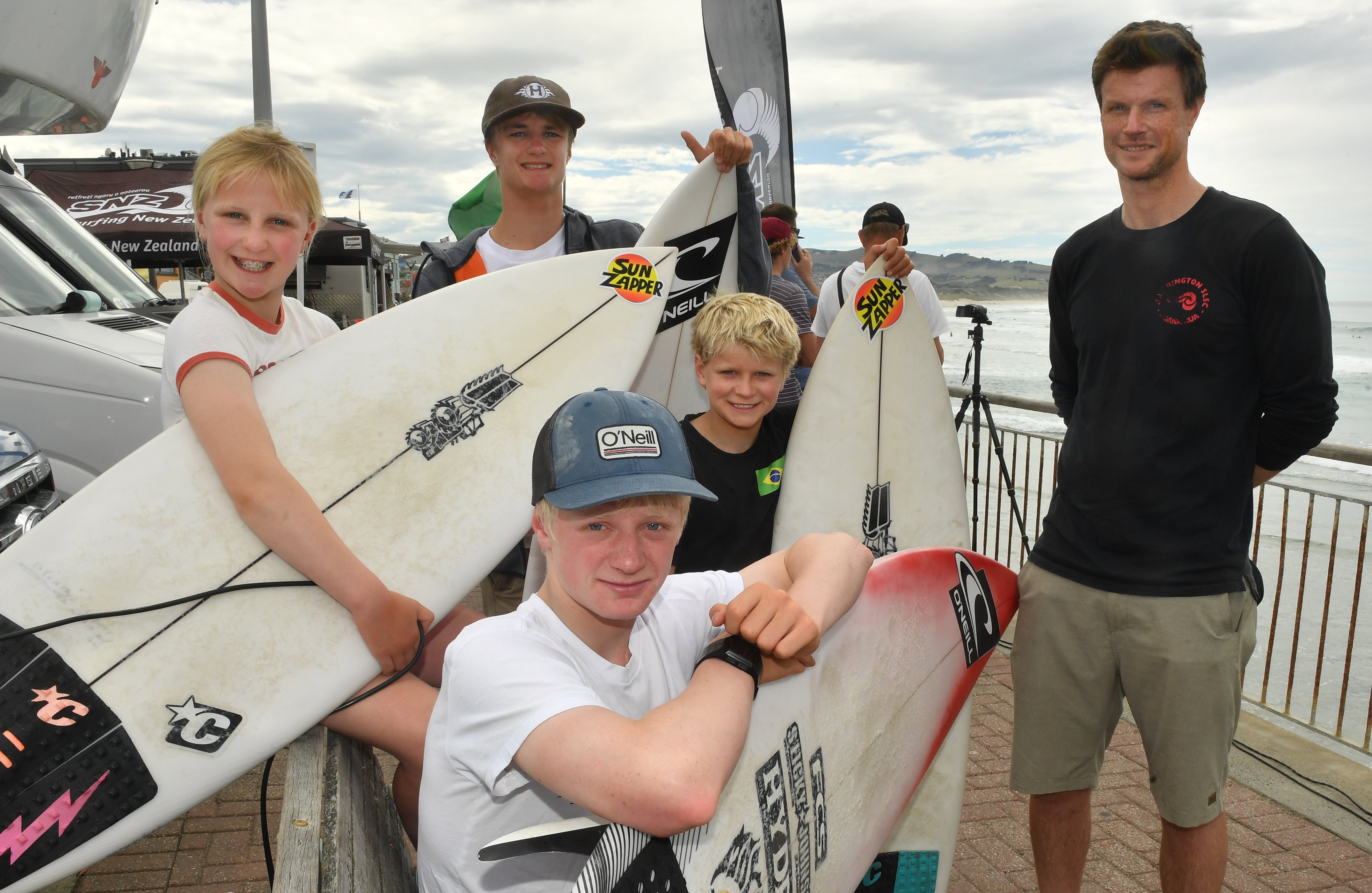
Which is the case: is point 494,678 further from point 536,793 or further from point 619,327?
point 619,327

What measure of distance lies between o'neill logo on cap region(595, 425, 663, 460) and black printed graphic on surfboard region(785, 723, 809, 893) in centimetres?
74

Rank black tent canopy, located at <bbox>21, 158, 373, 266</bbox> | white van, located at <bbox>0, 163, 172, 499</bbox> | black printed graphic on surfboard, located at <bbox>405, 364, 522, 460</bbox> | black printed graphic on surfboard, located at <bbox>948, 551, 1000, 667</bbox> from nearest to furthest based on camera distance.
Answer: black printed graphic on surfboard, located at <bbox>948, 551, 1000, 667</bbox>, black printed graphic on surfboard, located at <bbox>405, 364, 522, 460</bbox>, white van, located at <bbox>0, 163, 172, 499</bbox>, black tent canopy, located at <bbox>21, 158, 373, 266</bbox>

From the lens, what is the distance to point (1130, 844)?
2895 mm

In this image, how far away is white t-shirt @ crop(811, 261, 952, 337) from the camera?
4.64 metres

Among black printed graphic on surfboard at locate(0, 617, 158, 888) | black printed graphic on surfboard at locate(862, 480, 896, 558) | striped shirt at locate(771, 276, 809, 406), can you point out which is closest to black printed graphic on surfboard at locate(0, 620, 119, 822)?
black printed graphic on surfboard at locate(0, 617, 158, 888)

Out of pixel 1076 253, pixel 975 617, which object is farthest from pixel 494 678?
pixel 1076 253

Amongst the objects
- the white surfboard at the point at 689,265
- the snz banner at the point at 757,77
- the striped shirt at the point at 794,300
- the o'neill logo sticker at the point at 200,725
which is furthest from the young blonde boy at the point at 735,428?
the snz banner at the point at 757,77

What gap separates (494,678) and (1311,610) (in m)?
7.61

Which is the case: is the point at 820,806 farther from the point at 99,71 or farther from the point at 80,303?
the point at 99,71

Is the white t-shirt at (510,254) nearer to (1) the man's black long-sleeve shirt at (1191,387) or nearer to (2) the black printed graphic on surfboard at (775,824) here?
(1) the man's black long-sleeve shirt at (1191,387)

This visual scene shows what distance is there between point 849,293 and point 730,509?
2.24 m

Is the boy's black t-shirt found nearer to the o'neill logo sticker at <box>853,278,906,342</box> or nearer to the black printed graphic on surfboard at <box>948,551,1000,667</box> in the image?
the black printed graphic on surfboard at <box>948,551,1000,667</box>

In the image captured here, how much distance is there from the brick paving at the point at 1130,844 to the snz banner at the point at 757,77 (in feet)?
16.4

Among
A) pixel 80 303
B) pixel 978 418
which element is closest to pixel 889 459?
pixel 978 418
